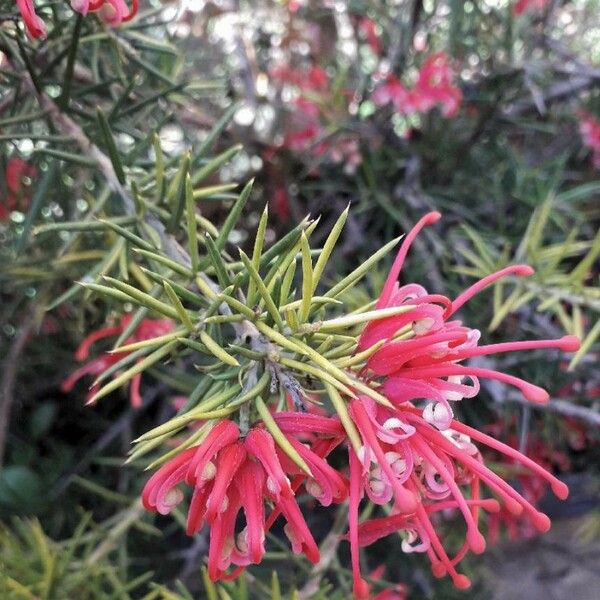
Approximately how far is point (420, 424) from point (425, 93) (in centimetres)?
55

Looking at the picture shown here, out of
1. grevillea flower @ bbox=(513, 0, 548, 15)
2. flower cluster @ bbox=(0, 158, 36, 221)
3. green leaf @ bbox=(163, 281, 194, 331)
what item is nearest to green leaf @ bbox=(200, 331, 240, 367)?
green leaf @ bbox=(163, 281, 194, 331)

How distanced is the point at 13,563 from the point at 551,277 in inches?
17.6

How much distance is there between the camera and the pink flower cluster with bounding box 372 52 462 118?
709 mm

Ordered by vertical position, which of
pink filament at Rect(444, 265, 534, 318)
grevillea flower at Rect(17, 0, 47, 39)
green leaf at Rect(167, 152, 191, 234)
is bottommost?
pink filament at Rect(444, 265, 534, 318)

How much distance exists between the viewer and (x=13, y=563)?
1.42ft

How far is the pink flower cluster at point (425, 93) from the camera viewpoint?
27.9 inches

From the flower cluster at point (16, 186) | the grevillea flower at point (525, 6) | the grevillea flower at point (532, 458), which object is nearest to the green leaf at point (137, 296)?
the flower cluster at point (16, 186)

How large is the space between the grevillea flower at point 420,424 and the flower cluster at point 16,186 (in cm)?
39

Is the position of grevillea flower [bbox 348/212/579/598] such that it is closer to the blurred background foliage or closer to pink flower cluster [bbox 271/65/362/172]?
the blurred background foliage

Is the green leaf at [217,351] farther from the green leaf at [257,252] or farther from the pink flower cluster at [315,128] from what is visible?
the pink flower cluster at [315,128]

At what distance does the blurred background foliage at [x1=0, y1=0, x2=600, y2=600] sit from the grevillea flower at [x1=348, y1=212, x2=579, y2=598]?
6.7 inches

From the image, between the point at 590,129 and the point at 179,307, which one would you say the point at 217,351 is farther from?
the point at 590,129

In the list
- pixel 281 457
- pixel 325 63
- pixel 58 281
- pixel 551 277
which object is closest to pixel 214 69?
pixel 325 63

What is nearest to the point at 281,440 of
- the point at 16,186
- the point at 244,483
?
the point at 244,483
